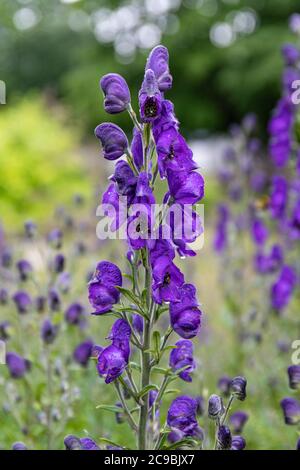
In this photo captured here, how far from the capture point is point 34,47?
29.4 m

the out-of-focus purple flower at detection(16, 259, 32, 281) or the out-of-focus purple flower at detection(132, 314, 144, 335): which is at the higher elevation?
the out-of-focus purple flower at detection(16, 259, 32, 281)

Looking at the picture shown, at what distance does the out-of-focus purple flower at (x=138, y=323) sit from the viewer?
69.4 inches

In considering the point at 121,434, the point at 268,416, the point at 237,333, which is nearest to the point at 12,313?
the point at 121,434

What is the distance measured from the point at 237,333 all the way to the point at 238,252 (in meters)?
0.56

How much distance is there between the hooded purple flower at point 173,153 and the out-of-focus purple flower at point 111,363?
0.44 meters

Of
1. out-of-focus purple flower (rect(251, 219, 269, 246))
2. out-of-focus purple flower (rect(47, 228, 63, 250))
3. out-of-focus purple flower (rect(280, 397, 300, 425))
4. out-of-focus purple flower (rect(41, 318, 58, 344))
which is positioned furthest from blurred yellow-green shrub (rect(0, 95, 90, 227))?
out-of-focus purple flower (rect(280, 397, 300, 425))

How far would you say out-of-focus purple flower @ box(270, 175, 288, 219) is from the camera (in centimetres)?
344

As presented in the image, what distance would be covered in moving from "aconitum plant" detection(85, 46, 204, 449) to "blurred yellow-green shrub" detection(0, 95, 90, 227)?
23.9 feet

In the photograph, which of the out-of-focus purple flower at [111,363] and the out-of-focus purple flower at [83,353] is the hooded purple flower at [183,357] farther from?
the out-of-focus purple flower at [83,353]

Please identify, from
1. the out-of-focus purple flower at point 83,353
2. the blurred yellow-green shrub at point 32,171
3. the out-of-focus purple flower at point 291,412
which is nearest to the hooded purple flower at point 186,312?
the out-of-focus purple flower at point 291,412

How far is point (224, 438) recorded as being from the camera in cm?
155

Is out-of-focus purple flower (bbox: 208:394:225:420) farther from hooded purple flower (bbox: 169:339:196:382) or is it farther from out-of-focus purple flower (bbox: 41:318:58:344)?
out-of-focus purple flower (bbox: 41:318:58:344)

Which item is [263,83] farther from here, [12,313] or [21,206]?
[12,313]

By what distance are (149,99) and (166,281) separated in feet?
1.38
